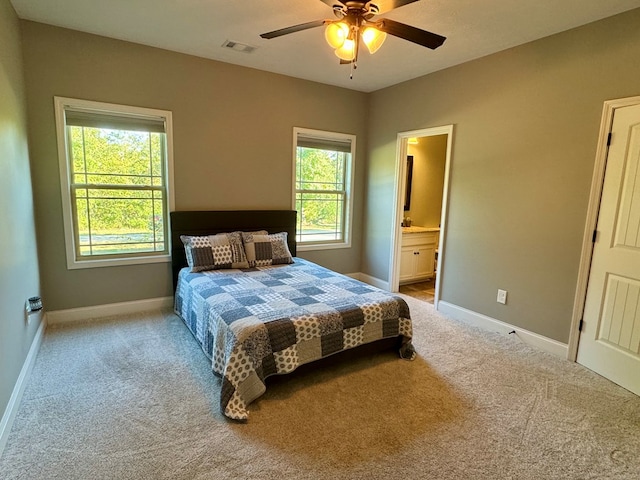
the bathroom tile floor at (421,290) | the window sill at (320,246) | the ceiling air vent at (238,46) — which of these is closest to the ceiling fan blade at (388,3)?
the ceiling air vent at (238,46)

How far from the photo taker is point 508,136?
3.21 metres

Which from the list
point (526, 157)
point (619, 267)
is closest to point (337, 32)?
point (526, 157)

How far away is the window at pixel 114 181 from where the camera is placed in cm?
323

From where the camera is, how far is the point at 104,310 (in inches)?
138

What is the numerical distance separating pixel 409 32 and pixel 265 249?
2.50m

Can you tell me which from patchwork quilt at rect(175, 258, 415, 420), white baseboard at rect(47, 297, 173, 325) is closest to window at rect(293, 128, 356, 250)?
patchwork quilt at rect(175, 258, 415, 420)

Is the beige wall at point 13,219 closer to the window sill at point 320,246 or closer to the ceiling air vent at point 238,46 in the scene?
the ceiling air vent at point 238,46

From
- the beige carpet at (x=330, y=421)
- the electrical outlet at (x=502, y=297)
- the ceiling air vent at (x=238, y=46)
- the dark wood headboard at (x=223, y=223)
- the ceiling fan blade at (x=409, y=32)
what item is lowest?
the beige carpet at (x=330, y=421)

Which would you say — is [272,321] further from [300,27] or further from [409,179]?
[409,179]

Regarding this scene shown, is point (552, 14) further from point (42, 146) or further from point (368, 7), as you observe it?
point (42, 146)

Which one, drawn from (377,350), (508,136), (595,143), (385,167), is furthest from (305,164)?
(595,143)

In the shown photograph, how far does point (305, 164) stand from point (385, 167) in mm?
1068

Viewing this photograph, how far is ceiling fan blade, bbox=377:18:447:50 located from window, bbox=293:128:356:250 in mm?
2393

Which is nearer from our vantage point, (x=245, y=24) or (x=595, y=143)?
(x=595, y=143)
